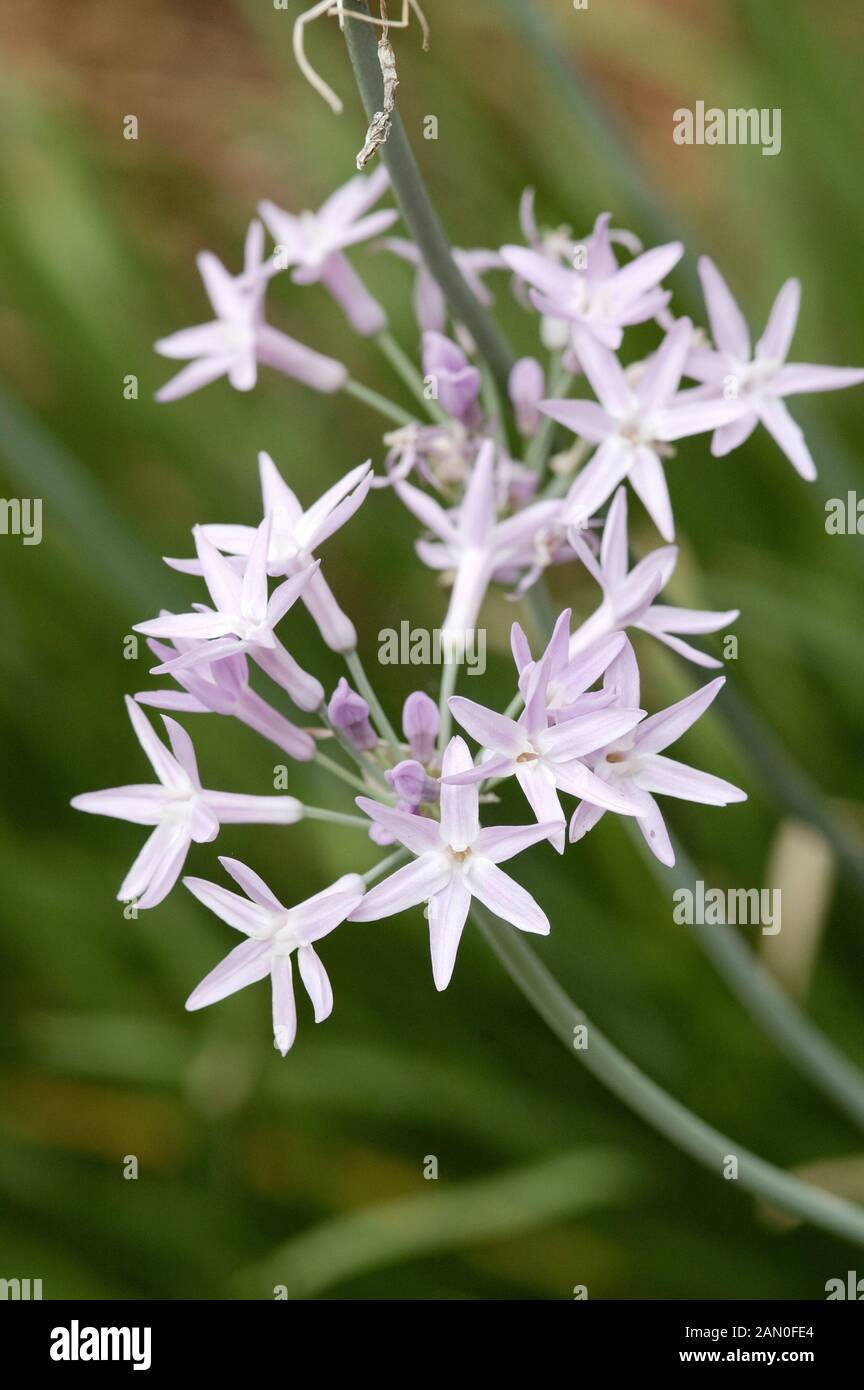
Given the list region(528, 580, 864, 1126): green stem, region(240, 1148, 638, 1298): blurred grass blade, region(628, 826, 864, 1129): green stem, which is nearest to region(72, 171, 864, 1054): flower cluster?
region(528, 580, 864, 1126): green stem

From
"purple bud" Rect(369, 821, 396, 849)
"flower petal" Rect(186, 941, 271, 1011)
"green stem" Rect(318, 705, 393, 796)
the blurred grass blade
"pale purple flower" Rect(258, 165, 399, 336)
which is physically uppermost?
"pale purple flower" Rect(258, 165, 399, 336)

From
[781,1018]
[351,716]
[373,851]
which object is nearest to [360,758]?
[351,716]

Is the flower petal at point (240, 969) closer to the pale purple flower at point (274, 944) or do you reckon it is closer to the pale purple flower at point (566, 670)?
the pale purple flower at point (274, 944)

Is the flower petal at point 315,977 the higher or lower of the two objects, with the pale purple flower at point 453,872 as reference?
lower

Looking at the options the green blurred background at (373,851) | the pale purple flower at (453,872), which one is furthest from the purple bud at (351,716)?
the green blurred background at (373,851)

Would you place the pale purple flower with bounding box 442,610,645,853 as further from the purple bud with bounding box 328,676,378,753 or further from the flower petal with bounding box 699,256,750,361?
the flower petal with bounding box 699,256,750,361

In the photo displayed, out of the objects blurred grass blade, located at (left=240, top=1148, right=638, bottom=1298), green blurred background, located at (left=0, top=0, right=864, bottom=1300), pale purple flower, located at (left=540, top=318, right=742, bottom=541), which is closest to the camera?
pale purple flower, located at (left=540, top=318, right=742, bottom=541)

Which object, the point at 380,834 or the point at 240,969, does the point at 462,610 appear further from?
the point at 240,969

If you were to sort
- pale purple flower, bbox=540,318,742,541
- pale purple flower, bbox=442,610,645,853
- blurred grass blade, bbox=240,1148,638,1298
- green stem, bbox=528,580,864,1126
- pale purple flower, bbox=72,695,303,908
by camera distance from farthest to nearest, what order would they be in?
blurred grass blade, bbox=240,1148,638,1298 < green stem, bbox=528,580,864,1126 < pale purple flower, bbox=540,318,742,541 < pale purple flower, bbox=72,695,303,908 < pale purple flower, bbox=442,610,645,853
